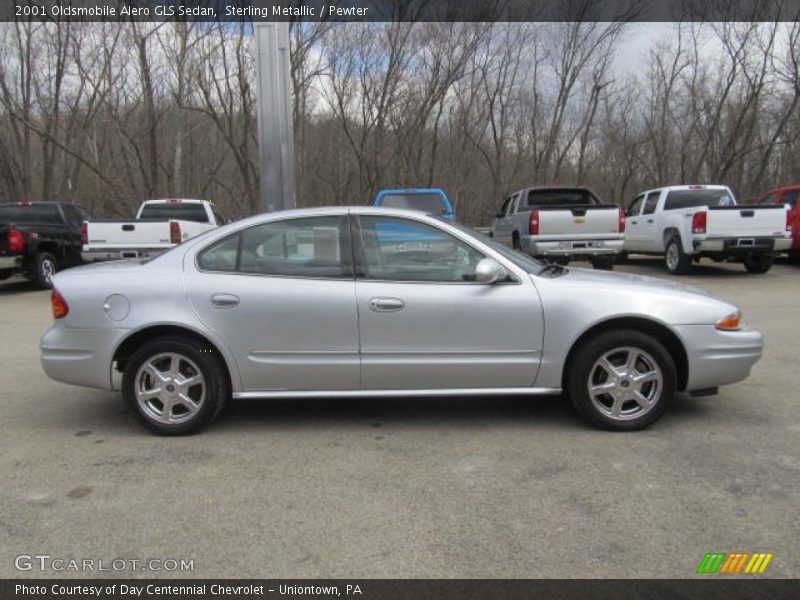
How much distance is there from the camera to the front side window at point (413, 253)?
4.43m

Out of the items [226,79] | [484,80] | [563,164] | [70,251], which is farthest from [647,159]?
[70,251]

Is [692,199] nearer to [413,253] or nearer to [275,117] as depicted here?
[275,117]

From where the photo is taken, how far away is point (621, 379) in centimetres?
437

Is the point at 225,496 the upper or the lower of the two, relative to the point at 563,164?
lower

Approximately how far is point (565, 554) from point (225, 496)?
180 centimetres

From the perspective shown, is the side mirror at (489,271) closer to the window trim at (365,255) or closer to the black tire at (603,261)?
the window trim at (365,255)

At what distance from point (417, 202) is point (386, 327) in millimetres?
8237

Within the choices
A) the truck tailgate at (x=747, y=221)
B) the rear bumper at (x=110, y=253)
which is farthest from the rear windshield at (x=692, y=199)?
the rear bumper at (x=110, y=253)

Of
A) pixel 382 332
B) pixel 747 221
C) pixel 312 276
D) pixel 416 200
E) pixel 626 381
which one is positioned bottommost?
pixel 626 381

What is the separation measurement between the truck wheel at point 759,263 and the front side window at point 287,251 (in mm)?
12215

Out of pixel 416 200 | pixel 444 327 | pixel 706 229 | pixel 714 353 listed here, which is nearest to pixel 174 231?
pixel 416 200

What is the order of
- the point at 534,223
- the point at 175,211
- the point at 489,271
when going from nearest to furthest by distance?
the point at 489,271 → the point at 534,223 → the point at 175,211

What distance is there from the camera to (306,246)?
4.53m

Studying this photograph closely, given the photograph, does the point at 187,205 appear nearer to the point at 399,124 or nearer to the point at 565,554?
the point at 565,554
